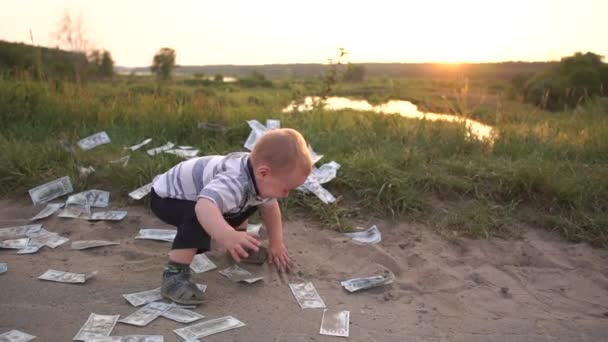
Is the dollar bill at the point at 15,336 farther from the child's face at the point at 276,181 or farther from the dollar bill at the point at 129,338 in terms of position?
the child's face at the point at 276,181

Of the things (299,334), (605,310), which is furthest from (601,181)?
(299,334)

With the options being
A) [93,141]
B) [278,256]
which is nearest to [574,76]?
[93,141]

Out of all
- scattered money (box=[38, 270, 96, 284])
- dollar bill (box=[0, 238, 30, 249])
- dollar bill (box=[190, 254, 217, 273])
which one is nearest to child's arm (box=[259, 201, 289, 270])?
dollar bill (box=[190, 254, 217, 273])

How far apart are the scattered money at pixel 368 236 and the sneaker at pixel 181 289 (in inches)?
46.3

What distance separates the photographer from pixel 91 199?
3.45m

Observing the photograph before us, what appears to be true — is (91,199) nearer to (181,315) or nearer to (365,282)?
(181,315)

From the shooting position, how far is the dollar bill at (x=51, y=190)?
3.45 meters

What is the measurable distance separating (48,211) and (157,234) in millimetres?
867

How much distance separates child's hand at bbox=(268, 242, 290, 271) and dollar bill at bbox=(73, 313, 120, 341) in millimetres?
854

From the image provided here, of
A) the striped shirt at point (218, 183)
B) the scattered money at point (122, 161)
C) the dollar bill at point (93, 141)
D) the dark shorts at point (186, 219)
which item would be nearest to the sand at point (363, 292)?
the dark shorts at point (186, 219)

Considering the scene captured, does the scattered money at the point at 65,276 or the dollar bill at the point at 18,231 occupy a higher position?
the dollar bill at the point at 18,231

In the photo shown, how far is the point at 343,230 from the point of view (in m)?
3.26

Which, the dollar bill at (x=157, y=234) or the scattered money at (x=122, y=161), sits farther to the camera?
the scattered money at (x=122, y=161)

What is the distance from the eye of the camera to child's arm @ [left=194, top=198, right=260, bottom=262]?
196 centimetres
